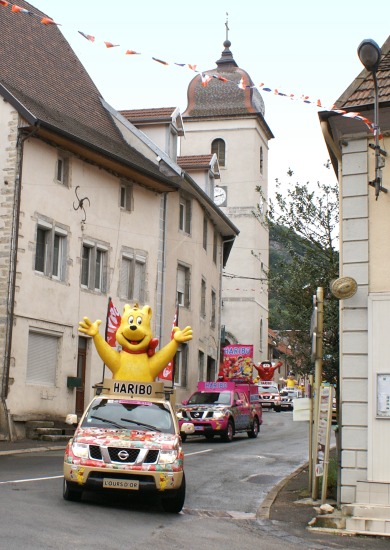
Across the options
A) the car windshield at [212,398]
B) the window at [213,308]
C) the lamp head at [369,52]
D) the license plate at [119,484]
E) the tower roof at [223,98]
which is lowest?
the license plate at [119,484]

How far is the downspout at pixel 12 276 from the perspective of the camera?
977 inches

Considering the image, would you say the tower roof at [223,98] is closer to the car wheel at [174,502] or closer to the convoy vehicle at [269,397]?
the convoy vehicle at [269,397]

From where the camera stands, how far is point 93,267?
29.5 m

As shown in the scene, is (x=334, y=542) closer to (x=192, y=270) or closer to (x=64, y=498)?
(x=64, y=498)

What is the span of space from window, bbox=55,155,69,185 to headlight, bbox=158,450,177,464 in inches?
669

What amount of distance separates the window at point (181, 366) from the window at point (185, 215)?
4838 millimetres

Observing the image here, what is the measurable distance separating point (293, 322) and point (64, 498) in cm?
724

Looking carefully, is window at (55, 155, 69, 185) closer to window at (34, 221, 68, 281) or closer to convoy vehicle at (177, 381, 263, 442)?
window at (34, 221, 68, 281)

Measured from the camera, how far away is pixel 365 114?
12.8 meters

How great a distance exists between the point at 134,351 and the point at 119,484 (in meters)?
4.92

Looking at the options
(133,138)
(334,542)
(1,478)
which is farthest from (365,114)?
(133,138)

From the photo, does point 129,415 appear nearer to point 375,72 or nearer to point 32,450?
point 375,72

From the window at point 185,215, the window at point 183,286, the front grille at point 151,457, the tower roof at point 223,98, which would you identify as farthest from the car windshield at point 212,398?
the tower roof at point 223,98

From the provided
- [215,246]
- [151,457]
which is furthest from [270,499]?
[215,246]
